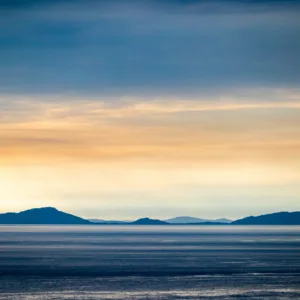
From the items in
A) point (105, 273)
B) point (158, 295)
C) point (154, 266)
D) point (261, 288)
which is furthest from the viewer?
point (154, 266)

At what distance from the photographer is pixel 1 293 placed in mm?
79250

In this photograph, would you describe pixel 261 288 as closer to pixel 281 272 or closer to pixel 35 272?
pixel 281 272

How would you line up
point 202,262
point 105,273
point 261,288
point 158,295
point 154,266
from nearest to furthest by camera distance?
Answer: point 158,295
point 261,288
point 105,273
point 154,266
point 202,262

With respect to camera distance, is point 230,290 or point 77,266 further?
point 77,266

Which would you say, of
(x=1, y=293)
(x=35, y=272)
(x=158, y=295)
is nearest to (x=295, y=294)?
(x=158, y=295)

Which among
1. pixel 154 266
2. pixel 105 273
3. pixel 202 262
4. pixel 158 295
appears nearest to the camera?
pixel 158 295

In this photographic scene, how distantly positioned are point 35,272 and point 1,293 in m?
26.4

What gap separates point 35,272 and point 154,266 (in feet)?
61.9

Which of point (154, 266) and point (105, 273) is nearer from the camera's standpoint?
point (105, 273)

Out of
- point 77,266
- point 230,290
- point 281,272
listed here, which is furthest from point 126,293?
point 77,266

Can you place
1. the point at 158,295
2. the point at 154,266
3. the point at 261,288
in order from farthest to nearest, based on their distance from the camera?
1. the point at 154,266
2. the point at 261,288
3. the point at 158,295

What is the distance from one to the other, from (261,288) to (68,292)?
1927 cm

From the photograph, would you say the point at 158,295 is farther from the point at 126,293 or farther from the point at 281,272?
the point at 281,272

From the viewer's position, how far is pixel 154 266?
384 feet
